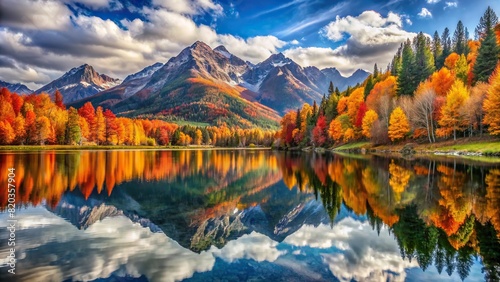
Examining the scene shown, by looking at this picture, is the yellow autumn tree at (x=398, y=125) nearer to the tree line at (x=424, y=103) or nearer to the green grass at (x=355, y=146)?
the tree line at (x=424, y=103)

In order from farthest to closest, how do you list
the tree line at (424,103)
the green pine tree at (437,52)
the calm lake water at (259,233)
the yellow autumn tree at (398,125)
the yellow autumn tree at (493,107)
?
1. the green pine tree at (437,52)
2. the yellow autumn tree at (398,125)
3. the tree line at (424,103)
4. the yellow autumn tree at (493,107)
5. the calm lake water at (259,233)

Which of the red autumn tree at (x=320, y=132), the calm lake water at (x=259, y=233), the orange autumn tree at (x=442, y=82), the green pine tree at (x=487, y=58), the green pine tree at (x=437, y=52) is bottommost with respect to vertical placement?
the calm lake water at (x=259, y=233)

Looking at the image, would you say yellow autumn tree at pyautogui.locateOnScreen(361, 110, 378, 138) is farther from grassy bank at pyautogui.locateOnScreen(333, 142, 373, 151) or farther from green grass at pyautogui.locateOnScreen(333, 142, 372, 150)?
green grass at pyautogui.locateOnScreen(333, 142, 372, 150)

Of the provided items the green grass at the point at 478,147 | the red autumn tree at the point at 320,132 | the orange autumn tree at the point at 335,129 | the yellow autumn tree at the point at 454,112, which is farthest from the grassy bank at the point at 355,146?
the green grass at the point at 478,147

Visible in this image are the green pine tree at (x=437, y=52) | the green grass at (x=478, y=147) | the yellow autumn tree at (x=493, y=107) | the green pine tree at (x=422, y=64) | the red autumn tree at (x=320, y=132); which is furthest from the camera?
the red autumn tree at (x=320, y=132)

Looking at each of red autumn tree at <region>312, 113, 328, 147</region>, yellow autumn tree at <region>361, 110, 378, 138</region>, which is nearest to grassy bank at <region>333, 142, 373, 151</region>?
yellow autumn tree at <region>361, 110, 378, 138</region>

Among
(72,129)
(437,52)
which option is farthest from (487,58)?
(72,129)

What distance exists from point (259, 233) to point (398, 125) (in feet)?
251

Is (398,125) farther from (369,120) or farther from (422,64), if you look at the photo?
(422,64)

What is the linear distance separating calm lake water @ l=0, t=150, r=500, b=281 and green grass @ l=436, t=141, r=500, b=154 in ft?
133

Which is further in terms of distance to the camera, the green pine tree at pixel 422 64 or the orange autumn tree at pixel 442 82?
the green pine tree at pixel 422 64

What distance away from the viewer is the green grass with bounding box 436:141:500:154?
5660 cm

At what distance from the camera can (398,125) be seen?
80.9 m

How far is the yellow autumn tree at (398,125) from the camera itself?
8006 cm
